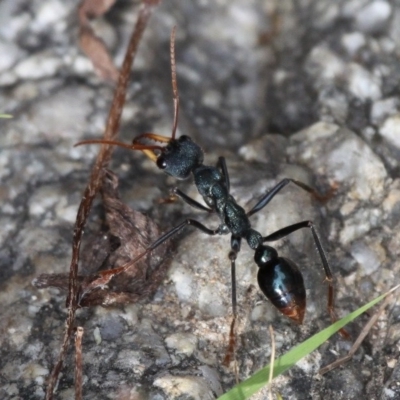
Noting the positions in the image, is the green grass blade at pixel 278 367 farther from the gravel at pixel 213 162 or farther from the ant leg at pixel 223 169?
the ant leg at pixel 223 169

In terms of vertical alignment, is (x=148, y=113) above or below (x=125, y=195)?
above

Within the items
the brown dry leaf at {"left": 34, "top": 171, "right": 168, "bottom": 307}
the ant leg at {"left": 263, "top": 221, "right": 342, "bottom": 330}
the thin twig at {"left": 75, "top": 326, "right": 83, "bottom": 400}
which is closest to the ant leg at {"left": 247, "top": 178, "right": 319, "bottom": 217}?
the ant leg at {"left": 263, "top": 221, "right": 342, "bottom": 330}

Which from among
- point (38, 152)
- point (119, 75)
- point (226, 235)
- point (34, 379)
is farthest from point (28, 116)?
point (34, 379)

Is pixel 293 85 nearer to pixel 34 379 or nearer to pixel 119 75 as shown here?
pixel 119 75

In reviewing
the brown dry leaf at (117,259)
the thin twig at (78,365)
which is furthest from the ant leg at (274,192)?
the thin twig at (78,365)

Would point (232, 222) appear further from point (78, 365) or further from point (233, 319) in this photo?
point (78, 365)

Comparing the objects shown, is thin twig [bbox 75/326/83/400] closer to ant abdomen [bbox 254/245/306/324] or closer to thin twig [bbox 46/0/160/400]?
thin twig [bbox 46/0/160/400]

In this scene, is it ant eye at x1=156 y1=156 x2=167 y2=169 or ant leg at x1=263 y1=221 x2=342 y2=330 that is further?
ant eye at x1=156 y1=156 x2=167 y2=169
